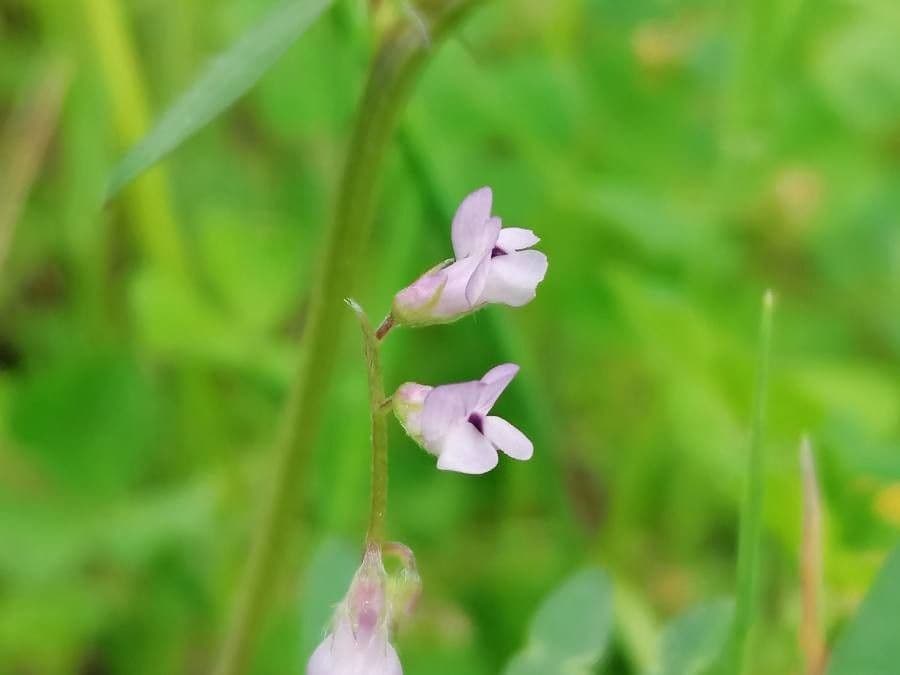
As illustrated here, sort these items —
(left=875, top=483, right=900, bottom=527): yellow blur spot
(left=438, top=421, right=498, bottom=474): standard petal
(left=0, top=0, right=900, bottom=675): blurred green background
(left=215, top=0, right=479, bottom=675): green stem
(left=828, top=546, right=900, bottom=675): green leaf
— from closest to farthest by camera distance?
1. (left=438, top=421, right=498, bottom=474): standard petal
2. (left=828, top=546, right=900, bottom=675): green leaf
3. (left=215, top=0, right=479, bottom=675): green stem
4. (left=875, top=483, right=900, bottom=527): yellow blur spot
5. (left=0, top=0, right=900, bottom=675): blurred green background

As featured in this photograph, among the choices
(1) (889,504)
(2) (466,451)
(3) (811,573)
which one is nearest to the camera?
(2) (466,451)

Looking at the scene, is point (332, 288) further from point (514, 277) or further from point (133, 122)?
point (133, 122)

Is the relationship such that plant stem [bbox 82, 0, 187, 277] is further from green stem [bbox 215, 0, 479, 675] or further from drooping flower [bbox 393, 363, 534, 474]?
drooping flower [bbox 393, 363, 534, 474]

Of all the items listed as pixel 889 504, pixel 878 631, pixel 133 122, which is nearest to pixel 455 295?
pixel 878 631

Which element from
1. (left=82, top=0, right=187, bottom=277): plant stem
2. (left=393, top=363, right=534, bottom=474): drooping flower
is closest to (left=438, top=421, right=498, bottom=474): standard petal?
(left=393, top=363, right=534, bottom=474): drooping flower

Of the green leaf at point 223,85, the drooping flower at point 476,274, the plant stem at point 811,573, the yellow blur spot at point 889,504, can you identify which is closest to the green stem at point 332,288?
the green leaf at point 223,85

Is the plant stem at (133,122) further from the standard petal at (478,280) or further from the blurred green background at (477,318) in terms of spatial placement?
the standard petal at (478,280)
